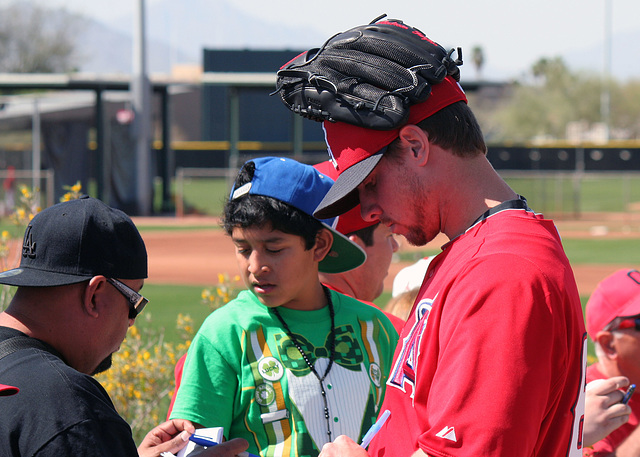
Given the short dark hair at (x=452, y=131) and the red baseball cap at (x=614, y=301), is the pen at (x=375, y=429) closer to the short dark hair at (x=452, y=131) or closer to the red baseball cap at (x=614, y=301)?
the short dark hair at (x=452, y=131)

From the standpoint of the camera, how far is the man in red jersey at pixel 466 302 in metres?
1.66

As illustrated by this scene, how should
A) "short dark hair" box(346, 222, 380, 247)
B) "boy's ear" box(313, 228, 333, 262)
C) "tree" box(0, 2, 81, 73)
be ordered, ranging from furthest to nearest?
1. "tree" box(0, 2, 81, 73)
2. "short dark hair" box(346, 222, 380, 247)
3. "boy's ear" box(313, 228, 333, 262)

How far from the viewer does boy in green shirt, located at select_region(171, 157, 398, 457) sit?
272cm

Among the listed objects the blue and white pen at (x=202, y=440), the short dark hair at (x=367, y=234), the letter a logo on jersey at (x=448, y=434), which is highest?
the short dark hair at (x=367, y=234)

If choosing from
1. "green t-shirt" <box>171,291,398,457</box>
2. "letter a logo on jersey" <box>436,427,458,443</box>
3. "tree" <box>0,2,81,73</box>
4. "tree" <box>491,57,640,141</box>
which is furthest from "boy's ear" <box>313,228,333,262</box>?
"tree" <box>491,57,640,141</box>

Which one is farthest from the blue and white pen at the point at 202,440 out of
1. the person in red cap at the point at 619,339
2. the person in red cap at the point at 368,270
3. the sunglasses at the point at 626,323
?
the sunglasses at the point at 626,323

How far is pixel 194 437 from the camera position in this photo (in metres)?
2.32

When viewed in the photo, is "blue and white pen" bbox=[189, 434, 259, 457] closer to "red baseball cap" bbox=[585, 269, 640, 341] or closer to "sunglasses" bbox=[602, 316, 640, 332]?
"red baseball cap" bbox=[585, 269, 640, 341]

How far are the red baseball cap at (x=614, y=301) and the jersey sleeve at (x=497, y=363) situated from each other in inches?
65.2

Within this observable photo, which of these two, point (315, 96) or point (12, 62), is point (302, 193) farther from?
point (12, 62)

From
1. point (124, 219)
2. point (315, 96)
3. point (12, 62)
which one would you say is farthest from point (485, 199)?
point (12, 62)

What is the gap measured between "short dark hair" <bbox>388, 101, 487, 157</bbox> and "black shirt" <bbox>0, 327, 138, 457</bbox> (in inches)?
38.0

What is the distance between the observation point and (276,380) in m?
2.79

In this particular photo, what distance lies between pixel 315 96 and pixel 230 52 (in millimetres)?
47855
